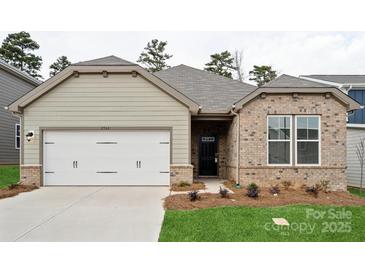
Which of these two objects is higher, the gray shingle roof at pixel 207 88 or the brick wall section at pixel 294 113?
the gray shingle roof at pixel 207 88

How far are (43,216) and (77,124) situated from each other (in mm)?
5358

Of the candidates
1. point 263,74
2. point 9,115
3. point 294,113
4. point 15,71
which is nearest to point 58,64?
point 15,71

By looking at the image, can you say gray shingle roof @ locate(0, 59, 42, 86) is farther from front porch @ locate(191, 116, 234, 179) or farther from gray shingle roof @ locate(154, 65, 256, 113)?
front porch @ locate(191, 116, 234, 179)

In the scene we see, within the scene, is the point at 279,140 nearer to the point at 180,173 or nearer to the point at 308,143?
the point at 308,143

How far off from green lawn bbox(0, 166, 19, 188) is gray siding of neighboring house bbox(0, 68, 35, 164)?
1703 mm

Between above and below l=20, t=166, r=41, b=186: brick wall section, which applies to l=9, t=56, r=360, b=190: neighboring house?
above

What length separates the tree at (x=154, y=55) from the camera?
118ft

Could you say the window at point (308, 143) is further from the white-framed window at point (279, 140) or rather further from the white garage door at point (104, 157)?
the white garage door at point (104, 157)

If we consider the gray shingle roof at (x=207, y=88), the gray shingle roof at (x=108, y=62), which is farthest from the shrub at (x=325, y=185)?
the gray shingle roof at (x=108, y=62)

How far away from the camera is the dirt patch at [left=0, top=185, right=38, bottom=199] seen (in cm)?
1021

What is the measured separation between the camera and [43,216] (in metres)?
7.41

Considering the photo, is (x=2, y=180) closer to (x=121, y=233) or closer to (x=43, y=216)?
(x=43, y=216)

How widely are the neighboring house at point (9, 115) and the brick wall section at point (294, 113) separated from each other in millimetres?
13107

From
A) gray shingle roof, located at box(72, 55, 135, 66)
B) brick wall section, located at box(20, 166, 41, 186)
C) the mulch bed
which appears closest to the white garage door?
brick wall section, located at box(20, 166, 41, 186)
